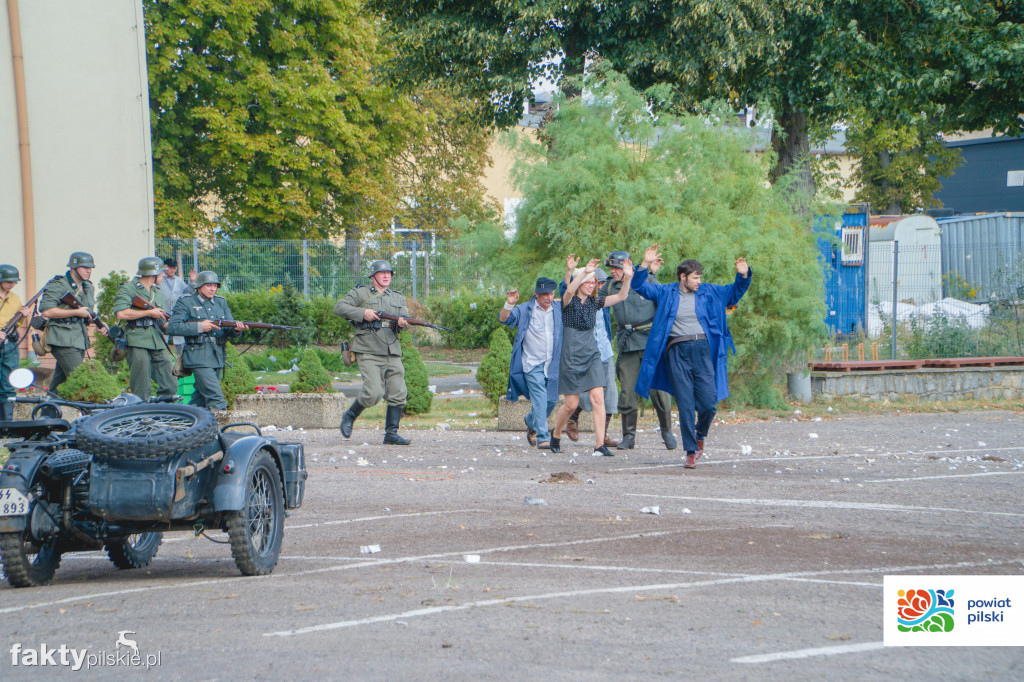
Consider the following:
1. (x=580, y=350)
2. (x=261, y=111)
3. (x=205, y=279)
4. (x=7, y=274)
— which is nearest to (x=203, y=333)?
(x=205, y=279)

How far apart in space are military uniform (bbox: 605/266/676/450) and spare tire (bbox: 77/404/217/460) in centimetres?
661

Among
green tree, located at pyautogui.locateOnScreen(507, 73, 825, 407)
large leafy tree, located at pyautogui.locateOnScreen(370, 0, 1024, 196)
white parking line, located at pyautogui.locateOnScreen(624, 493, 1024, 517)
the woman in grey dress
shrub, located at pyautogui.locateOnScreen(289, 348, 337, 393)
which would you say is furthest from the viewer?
large leafy tree, located at pyautogui.locateOnScreen(370, 0, 1024, 196)

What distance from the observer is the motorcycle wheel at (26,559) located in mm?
5332

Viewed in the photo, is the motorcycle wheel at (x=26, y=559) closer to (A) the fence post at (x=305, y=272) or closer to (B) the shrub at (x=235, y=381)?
(B) the shrub at (x=235, y=381)

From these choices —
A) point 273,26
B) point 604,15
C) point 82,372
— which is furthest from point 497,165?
point 82,372

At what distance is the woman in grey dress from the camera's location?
435 inches

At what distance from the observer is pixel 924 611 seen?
4.68 meters

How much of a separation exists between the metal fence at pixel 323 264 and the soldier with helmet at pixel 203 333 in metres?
14.6

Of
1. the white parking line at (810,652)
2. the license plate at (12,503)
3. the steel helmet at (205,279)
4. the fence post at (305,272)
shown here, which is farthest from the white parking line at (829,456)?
the fence post at (305,272)

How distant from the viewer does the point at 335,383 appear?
19.8m

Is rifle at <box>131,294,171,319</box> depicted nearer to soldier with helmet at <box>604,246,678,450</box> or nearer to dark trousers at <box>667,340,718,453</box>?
soldier with helmet at <box>604,246,678,450</box>

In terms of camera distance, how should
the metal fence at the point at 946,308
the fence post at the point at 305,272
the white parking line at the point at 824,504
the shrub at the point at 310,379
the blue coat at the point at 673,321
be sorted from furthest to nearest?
1. the fence post at the point at 305,272
2. the metal fence at the point at 946,308
3. the shrub at the point at 310,379
4. the blue coat at the point at 673,321
5. the white parking line at the point at 824,504

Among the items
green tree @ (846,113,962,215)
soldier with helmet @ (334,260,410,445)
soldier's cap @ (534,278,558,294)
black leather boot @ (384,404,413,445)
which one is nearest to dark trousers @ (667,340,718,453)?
soldier's cap @ (534,278,558,294)

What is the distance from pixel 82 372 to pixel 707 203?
8700 millimetres
